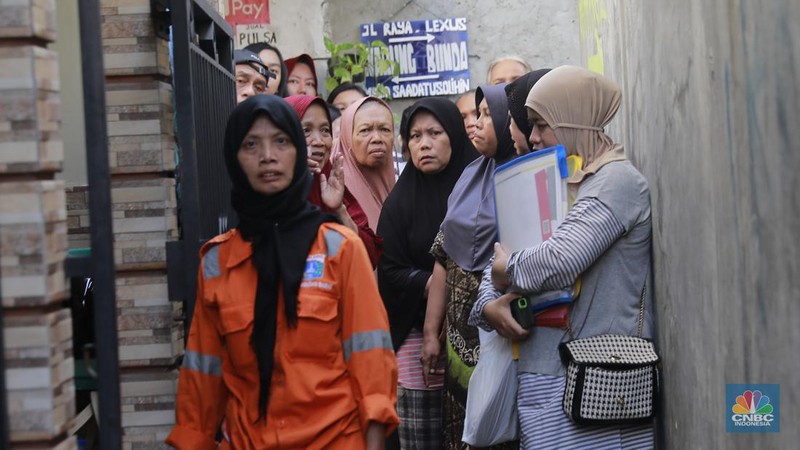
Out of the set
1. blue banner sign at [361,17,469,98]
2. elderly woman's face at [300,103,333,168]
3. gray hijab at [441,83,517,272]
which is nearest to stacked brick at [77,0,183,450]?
elderly woman's face at [300,103,333,168]

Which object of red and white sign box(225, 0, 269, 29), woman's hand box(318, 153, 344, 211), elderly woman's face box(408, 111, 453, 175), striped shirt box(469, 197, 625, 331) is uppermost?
red and white sign box(225, 0, 269, 29)

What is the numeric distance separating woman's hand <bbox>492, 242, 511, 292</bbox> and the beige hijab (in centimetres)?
43

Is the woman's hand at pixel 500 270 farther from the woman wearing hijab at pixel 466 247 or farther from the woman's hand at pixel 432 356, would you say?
the woman's hand at pixel 432 356

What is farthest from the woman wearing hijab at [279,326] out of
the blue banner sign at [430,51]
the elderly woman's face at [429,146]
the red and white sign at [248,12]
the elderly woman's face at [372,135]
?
the blue banner sign at [430,51]

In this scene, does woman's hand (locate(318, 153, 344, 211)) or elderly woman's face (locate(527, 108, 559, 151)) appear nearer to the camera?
elderly woman's face (locate(527, 108, 559, 151))

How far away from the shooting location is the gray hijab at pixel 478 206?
4.75 metres

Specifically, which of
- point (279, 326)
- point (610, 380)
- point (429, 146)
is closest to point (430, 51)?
point (429, 146)

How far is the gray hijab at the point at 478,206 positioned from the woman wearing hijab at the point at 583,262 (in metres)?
0.72

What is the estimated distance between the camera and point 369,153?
5836 mm

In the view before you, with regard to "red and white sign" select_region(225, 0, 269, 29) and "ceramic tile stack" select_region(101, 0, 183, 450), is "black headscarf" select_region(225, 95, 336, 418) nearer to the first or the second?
"ceramic tile stack" select_region(101, 0, 183, 450)

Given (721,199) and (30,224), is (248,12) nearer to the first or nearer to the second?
(721,199)

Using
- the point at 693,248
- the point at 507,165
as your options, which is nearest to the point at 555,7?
the point at 507,165

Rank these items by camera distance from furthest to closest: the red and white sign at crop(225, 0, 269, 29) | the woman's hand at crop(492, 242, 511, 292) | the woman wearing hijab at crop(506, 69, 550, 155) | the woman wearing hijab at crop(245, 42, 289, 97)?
the red and white sign at crop(225, 0, 269, 29) < the woman wearing hijab at crop(245, 42, 289, 97) < the woman wearing hijab at crop(506, 69, 550, 155) < the woman's hand at crop(492, 242, 511, 292)

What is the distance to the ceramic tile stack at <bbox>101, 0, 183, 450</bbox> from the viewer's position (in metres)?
3.38
